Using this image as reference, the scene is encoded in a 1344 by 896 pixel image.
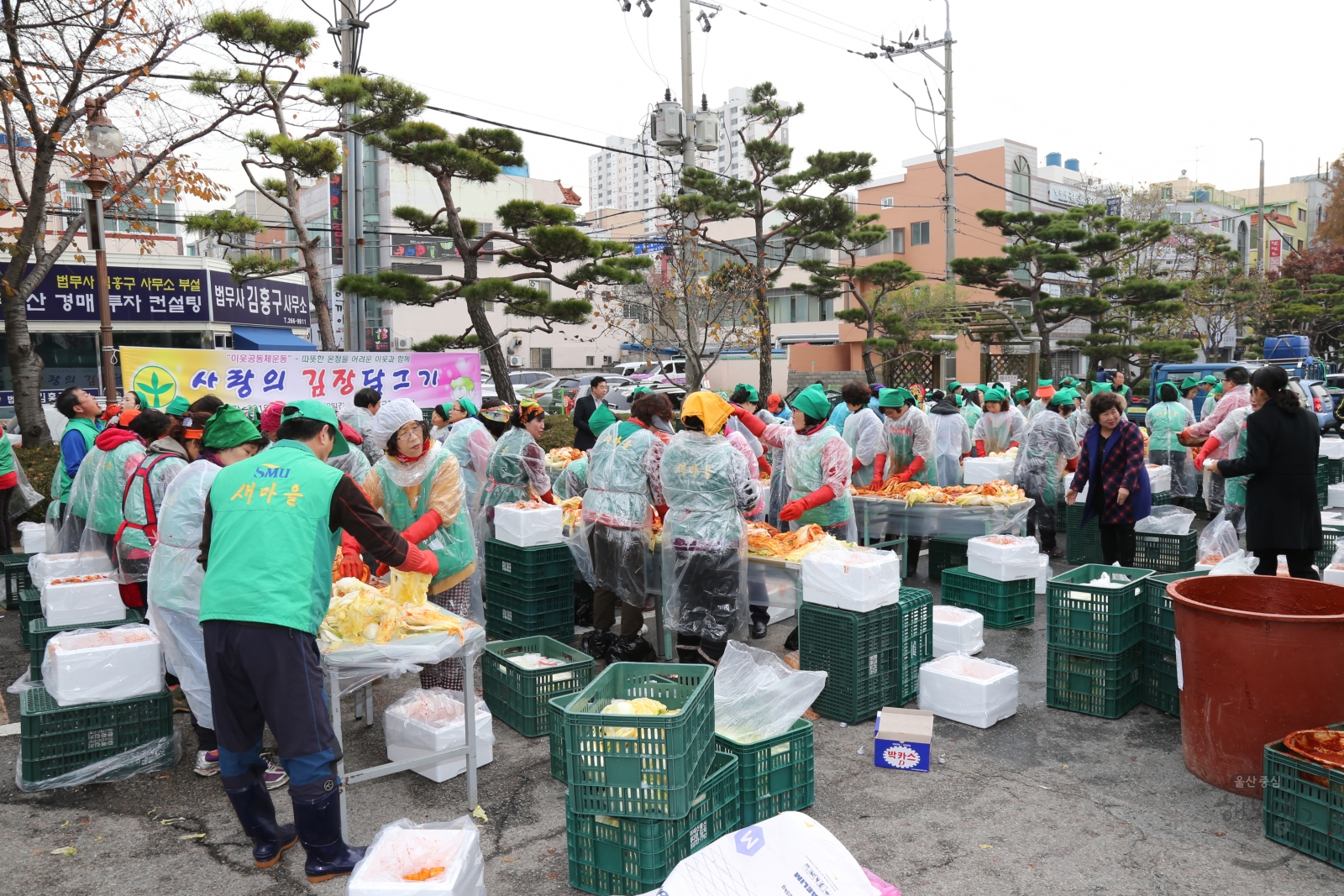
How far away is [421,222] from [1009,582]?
11322mm

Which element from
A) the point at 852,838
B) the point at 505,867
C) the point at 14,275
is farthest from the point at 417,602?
the point at 14,275

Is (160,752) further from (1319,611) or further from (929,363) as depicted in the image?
(929,363)

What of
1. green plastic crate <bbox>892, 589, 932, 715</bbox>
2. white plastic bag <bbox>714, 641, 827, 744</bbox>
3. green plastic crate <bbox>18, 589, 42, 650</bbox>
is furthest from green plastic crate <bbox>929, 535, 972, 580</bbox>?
green plastic crate <bbox>18, 589, 42, 650</bbox>

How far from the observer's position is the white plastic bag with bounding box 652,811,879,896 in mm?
2471

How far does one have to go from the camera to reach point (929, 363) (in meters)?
31.3

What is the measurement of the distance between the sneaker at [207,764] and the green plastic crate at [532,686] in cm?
143

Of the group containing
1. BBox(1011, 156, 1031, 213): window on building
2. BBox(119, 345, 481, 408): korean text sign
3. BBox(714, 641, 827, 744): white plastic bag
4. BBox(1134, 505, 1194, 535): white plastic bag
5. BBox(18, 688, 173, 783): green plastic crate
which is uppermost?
BBox(1011, 156, 1031, 213): window on building

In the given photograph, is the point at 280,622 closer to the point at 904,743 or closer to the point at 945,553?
the point at 904,743

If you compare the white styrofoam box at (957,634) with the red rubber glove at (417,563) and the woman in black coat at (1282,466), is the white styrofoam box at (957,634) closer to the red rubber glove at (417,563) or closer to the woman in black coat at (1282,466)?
the woman in black coat at (1282,466)

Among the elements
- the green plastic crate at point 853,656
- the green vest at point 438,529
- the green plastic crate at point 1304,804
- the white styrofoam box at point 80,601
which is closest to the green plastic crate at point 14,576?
the white styrofoam box at point 80,601

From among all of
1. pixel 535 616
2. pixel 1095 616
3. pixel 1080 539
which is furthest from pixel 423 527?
pixel 1080 539

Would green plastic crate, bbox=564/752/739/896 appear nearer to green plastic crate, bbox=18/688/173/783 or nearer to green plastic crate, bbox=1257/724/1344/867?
green plastic crate, bbox=1257/724/1344/867

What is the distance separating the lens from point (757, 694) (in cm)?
409

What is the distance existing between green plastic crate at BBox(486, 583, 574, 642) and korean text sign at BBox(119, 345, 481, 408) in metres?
3.90
